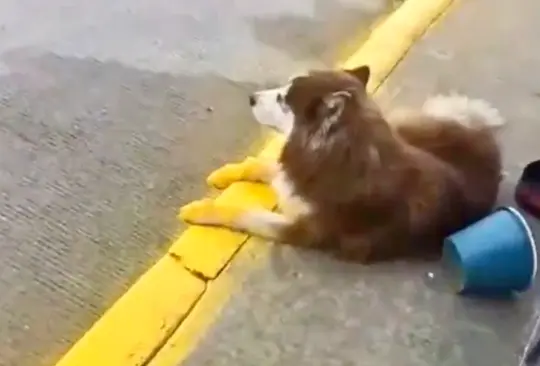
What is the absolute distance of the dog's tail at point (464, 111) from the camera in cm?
184

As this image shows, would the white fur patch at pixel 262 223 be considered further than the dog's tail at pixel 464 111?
No

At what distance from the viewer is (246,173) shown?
6.15ft

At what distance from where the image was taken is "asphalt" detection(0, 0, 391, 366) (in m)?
1.68

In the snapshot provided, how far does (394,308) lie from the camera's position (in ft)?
5.14

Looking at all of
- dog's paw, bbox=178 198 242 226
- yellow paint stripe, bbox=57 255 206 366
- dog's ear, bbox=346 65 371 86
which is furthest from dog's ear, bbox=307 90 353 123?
yellow paint stripe, bbox=57 255 206 366

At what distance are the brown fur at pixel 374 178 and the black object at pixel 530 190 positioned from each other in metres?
0.08

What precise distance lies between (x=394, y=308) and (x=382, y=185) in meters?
0.21

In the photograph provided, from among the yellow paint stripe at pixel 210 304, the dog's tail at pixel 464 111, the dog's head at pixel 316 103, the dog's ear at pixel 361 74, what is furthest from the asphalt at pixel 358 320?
the dog's ear at pixel 361 74

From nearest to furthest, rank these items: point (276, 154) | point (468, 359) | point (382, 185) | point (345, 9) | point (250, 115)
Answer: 1. point (468, 359)
2. point (382, 185)
3. point (276, 154)
4. point (250, 115)
5. point (345, 9)

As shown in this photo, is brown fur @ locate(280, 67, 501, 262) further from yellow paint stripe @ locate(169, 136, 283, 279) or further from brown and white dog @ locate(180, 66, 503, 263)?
yellow paint stripe @ locate(169, 136, 283, 279)

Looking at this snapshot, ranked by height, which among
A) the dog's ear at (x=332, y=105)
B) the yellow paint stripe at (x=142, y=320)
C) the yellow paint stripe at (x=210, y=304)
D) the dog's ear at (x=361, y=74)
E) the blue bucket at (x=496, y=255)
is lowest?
the yellow paint stripe at (x=142, y=320)

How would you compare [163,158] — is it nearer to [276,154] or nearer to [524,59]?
[276,154]

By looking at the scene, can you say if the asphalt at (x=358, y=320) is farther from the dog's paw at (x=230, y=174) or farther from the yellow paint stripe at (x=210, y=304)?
the dog's paw at (x=230, y=174)

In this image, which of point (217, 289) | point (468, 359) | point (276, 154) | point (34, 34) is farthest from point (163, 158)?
point (468, 359)
